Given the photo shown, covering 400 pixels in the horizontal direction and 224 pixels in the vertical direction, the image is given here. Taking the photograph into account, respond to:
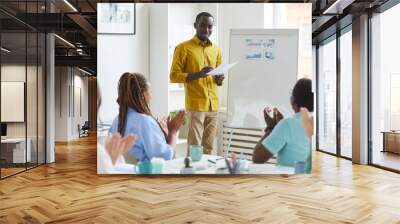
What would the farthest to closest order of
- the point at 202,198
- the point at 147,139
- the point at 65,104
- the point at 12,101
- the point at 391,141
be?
the point at 65,104 → the point at 391,141 → the point at 12,101 → the point at 147,139 → the point at 202,198

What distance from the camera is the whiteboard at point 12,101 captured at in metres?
5.77

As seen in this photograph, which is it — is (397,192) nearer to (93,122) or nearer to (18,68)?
(18,68)

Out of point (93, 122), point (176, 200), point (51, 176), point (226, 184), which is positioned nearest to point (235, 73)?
point (226, 184)

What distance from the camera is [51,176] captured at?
5961 mm

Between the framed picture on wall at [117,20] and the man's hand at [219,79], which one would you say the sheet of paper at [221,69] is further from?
the framed picture on wall at [117,20]

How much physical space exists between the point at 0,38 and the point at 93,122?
14380 mm

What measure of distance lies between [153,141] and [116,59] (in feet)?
4.19

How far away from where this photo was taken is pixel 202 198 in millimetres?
4352

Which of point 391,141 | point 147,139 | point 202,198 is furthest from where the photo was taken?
point 391,141

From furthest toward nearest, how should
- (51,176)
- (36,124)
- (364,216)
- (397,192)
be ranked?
(36,124) → (51,176) → (397,192) → (364,216)

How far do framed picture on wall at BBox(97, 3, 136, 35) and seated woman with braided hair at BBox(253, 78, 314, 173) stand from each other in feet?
7.50

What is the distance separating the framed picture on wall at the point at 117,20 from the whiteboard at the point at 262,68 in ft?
4.74

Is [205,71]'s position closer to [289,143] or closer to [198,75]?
[198,75]

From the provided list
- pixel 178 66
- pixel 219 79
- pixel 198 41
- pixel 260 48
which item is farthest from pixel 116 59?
pixel 260 48
